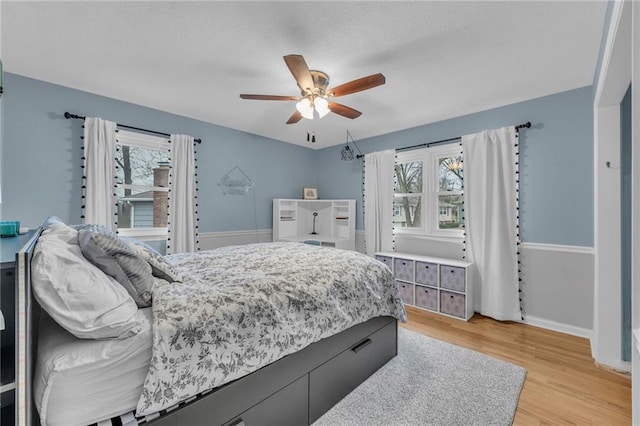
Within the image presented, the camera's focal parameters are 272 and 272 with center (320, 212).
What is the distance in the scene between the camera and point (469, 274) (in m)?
3.30

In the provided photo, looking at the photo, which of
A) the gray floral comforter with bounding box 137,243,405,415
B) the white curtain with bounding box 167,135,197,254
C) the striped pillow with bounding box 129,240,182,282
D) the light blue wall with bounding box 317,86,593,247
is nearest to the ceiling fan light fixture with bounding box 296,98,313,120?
the gray floral comforter with bounding box 137,243,405,415

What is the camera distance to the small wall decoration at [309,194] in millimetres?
5215

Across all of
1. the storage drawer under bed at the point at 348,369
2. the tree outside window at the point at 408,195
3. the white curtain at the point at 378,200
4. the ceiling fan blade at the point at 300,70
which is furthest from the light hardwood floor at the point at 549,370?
the ceiling fan blade at the point at 300,70

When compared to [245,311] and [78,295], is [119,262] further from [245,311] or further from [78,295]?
[245,311]

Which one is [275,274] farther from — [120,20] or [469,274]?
[469,274]

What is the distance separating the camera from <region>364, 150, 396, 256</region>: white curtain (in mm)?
4277

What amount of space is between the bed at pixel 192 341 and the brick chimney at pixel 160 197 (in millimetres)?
1774

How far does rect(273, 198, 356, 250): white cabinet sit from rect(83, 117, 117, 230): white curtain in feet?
7.46

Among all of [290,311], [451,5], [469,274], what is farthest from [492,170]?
[290,311]

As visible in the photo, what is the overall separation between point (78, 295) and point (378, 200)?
153 inches

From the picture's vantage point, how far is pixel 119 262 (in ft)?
4.17

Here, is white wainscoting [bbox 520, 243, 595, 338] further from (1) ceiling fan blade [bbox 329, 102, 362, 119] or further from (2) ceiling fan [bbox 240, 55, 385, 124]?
(2) ceiling fan [bbox 240, 55, 385, 124]

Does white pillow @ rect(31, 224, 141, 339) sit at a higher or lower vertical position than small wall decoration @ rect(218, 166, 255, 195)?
lower

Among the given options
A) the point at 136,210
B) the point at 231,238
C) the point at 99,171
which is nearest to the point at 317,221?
the point at 231,238
